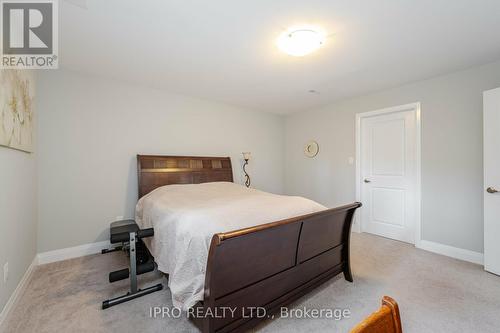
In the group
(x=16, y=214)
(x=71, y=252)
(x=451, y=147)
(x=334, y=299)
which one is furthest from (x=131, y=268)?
(x=451, y=147)

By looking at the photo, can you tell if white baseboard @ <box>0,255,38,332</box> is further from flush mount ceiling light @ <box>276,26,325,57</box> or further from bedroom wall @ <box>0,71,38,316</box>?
flush mount ceiling light @ <box>276,26,325,57</box>

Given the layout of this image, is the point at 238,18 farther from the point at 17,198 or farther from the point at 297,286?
the point at 17,198

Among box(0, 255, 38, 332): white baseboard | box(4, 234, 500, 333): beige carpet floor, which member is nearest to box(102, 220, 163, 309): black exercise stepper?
box(4, 234, 500, 333): beige carpet floor

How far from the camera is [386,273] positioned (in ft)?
7.80

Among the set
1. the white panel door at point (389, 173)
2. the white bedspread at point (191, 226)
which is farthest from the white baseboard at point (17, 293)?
the white panel door at point (389, 173)

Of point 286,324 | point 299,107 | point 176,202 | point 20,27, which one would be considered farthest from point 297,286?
point 299,107

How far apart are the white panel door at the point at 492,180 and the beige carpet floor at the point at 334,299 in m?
0.23

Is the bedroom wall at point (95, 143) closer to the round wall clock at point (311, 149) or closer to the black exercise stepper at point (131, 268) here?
the black exercise stepper at point (131, 268)

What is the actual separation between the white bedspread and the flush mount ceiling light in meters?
1.48

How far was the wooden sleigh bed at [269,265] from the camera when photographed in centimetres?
132

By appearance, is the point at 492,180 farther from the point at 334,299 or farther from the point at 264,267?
the point at 264,267

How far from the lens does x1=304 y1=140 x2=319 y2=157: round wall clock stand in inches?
175

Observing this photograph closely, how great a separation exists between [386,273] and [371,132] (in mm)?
2258

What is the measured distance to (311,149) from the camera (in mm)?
4555
